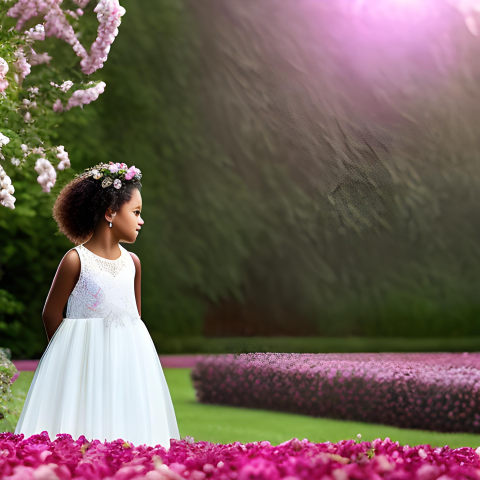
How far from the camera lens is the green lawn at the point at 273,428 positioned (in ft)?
20.0

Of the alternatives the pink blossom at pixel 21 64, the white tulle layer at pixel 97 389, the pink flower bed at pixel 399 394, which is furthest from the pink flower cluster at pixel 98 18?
the pink flower bed at pixel 399 394

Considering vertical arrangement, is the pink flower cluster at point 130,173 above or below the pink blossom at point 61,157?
below

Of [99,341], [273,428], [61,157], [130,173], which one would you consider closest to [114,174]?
[130,173]

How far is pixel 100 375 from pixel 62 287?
1.52ft

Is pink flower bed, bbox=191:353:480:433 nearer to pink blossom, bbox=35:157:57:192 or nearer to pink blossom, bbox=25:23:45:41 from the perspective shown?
pink blossom, bbox=35:157:57:192

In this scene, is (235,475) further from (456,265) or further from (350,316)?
(456,265)

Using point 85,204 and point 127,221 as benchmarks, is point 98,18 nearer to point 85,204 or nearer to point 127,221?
point 85,204

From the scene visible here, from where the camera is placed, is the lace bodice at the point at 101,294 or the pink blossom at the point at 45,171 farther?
the pink blossom at the point at 45,171

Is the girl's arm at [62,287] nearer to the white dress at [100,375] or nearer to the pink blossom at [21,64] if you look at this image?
the white dress at [100,375]

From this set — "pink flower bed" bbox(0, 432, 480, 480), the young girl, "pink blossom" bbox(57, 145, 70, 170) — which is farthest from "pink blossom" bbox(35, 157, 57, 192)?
"pink flower bed" bbox(0, 432, 480, 480)

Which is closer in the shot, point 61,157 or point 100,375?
point 100,375

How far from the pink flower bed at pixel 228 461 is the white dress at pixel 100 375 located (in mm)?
122

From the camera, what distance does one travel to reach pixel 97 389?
8.85ft

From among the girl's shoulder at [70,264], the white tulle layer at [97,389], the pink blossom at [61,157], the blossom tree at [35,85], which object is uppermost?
the blossom tree at [35,85]
